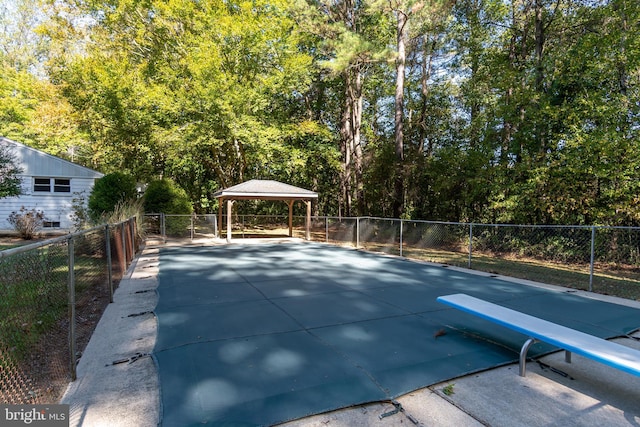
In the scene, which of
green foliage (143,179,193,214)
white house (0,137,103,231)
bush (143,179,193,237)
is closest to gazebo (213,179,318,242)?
bush (143,179,193,237)

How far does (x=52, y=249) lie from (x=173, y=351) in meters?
1.63

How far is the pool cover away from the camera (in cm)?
259

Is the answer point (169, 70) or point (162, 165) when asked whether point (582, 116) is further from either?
point (162, 165)

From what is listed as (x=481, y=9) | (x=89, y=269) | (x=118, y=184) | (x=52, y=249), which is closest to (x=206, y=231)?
(x=118, y=184)

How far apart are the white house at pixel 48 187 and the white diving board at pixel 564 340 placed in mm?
18827

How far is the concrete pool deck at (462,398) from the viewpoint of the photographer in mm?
2336

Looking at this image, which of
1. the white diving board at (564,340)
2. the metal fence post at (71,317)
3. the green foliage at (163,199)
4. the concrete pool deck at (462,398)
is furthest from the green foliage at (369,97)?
the metal fence post at (71,317)

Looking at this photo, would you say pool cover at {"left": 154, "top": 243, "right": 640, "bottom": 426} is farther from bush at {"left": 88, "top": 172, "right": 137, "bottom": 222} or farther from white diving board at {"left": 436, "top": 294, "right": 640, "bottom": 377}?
bush at {"left": 88, "top": 172, "right": 137, "bottom": 222}

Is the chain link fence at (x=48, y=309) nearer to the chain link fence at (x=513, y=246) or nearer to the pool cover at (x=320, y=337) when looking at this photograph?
the pool cover at (x=320, y=337)

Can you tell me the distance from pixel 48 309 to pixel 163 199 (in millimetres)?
12070

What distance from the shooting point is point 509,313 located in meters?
3.58

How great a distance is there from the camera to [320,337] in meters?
3.77

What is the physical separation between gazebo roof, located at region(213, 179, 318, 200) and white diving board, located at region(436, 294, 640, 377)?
11.4 metres

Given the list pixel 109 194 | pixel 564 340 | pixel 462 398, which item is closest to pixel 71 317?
pixel 462 398
